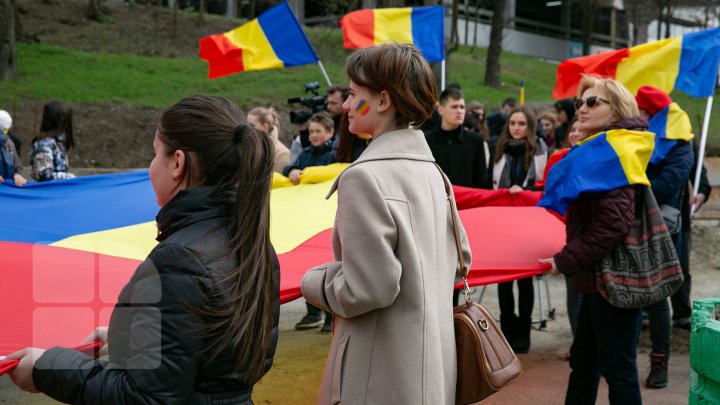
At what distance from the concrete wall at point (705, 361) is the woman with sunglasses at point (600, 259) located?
1623mm

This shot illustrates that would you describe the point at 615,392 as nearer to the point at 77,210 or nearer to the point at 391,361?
the point at 391,361

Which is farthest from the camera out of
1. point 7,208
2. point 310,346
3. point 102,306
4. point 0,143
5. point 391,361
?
point 0,143

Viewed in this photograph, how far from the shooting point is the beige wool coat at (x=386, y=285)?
253 cm

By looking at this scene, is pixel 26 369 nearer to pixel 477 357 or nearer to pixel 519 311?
pixel 477 357

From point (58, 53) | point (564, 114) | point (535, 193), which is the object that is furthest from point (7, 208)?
point (58, 53)

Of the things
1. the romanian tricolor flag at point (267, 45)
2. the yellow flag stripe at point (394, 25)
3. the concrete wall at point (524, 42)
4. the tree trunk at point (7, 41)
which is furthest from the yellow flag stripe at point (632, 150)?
the concrete wall at point (524, 42)

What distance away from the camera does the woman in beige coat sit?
2543 mm

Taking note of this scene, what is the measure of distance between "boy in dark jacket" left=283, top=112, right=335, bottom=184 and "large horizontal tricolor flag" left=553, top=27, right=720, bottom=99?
3.03 meters

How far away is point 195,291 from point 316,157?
195 inches

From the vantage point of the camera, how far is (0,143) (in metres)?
8.11

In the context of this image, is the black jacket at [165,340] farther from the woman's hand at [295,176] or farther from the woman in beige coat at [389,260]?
the woman's hand at [295,176]

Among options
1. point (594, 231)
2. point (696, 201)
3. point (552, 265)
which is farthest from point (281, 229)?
point (696, 201)

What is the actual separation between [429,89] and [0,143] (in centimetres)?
651

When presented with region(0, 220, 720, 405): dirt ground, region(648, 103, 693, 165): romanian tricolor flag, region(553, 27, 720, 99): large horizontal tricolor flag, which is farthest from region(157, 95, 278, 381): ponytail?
region(553, 27, 720, 99): large horizontal tricolor flag
